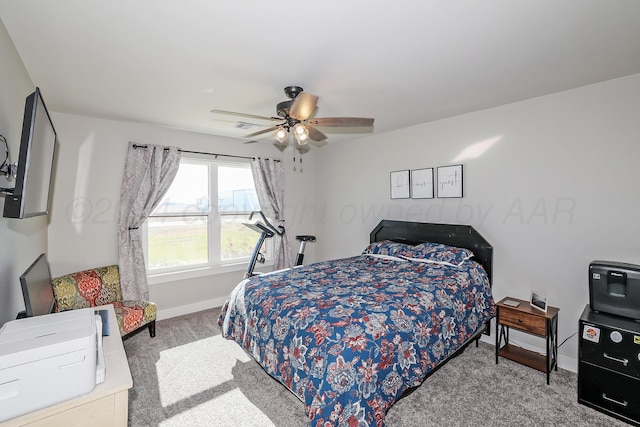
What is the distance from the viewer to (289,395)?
240 cm

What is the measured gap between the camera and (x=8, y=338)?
1.24m

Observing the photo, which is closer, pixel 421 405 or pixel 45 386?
pixel 45 386

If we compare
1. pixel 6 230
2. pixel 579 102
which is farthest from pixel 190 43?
pixel 579 102

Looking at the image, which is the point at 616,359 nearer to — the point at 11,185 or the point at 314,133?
the point at 314,133

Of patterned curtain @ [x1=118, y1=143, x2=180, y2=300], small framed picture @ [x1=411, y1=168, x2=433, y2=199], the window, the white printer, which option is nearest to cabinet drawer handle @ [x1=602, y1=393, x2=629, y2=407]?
small framed picture @ [x1=411, y1=168, x2=433, y2=199]

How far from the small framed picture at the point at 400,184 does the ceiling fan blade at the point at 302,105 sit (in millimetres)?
2146

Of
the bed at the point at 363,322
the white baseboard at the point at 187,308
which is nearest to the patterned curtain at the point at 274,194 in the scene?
the white baseboard at the point at 187,308

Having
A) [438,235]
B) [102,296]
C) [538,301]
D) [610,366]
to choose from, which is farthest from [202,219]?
[610,366]

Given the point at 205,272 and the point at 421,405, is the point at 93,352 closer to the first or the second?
the point at 421,405

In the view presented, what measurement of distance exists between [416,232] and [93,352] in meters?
3.54

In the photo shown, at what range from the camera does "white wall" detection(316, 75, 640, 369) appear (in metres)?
2.55

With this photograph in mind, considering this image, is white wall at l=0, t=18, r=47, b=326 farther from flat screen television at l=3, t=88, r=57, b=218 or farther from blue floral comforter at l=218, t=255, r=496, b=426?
blue floral comforter at l=218, t=255, r=496, b=426

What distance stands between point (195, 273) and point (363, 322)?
308 cm

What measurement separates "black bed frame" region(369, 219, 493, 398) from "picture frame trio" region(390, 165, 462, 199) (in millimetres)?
385
